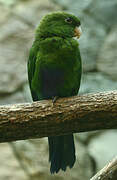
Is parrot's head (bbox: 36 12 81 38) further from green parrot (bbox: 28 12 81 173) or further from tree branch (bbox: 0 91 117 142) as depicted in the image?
tree branch (bbox: 0 91 117 142)

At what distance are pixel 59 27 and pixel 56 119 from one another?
95cm

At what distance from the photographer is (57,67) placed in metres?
3.02

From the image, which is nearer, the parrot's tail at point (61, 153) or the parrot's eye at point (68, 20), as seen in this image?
the parrot's tail at point (61, 153)

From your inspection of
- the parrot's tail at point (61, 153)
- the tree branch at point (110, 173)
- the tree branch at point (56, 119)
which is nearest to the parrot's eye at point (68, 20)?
the tree branch at point (56, 119)

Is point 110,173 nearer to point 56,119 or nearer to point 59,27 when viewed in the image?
point 56,119

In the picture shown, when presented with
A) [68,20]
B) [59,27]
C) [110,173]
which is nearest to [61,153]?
[110,173]

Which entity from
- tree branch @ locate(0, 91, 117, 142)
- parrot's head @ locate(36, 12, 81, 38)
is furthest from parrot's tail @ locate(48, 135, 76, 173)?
parrot's head @ locate(36, 12, 81, 38)

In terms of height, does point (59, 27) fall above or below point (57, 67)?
above

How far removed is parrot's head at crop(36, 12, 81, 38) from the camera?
3.16 metres

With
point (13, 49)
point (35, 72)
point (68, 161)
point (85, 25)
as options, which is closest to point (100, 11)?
point (85, 25)

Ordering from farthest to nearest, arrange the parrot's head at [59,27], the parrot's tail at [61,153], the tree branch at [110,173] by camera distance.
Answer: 1. the parrot's head at [59,27]
2. the parrot's tail at [61,153]
3. the tree branch at [110,173]

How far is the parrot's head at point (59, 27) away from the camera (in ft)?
10.4

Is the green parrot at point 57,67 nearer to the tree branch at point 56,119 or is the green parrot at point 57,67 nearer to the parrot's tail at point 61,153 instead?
the parrot's tail at point 61,153

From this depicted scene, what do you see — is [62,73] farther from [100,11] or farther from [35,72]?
[100,11]
